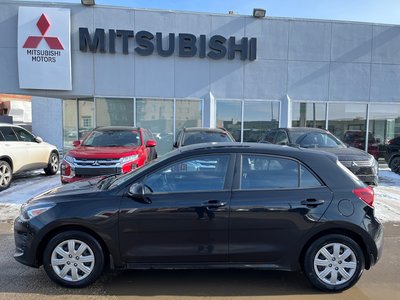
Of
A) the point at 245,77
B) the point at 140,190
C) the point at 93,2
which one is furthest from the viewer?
the point at 245,77

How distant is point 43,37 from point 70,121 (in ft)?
11.1

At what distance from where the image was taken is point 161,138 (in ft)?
43.1

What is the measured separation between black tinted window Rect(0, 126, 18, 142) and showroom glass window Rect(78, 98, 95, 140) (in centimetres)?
405

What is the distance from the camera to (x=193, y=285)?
3.66 m

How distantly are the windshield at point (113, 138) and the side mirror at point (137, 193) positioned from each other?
14.5 feet

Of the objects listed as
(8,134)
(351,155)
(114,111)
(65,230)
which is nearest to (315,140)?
(351,155)

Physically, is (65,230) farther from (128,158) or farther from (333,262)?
(128,158)

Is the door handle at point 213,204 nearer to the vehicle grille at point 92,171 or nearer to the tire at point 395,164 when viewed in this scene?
the vehicle grille at point 92,171

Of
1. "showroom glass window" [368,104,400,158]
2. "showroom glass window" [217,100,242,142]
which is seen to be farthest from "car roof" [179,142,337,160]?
"showroom glass window" [368,104,400,158]

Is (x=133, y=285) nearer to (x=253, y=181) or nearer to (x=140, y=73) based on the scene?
(x=253, y=181)

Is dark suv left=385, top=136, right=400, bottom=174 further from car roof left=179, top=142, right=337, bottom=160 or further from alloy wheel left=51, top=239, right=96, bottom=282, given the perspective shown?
alloy wheel left=51, top=239, right=96, bottom=282

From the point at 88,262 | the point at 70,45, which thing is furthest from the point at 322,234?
the point at 70,45

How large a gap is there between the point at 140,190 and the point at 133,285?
43.2 inches

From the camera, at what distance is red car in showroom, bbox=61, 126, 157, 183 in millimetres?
6578
